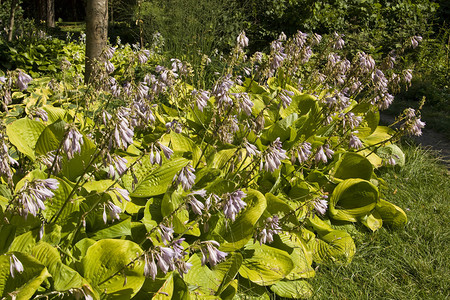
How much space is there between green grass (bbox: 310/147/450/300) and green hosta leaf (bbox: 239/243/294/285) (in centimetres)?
24

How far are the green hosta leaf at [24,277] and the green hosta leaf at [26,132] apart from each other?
0.85 meters

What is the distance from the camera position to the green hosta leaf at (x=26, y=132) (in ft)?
7.85

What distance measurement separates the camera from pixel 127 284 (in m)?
1.82

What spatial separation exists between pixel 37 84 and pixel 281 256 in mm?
2933

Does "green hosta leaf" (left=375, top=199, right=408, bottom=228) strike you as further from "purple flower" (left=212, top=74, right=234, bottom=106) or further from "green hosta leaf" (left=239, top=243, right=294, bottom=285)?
"purple flower" (left=212, top=74, right=234, bottom=106)

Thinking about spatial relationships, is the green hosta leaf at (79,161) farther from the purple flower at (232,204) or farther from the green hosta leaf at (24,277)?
the purple flower at (232,204)

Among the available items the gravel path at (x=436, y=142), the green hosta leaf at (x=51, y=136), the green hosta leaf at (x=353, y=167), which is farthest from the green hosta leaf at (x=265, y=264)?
the gravel path at (x=436, y=142)

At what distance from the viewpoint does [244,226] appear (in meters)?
2.33

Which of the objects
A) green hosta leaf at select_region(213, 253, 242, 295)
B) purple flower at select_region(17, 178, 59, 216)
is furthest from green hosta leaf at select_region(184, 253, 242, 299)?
purple flower at select_region(17, 178, 59, 216)

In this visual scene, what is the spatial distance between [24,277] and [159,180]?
0.91 metres

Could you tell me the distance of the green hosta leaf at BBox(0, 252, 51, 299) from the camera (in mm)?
1533

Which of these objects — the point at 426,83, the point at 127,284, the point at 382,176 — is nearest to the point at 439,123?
the point at 426,83

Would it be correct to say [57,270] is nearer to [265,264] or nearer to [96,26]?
[265,264]

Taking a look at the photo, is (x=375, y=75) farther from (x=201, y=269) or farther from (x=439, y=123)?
(x=439, y=123)
